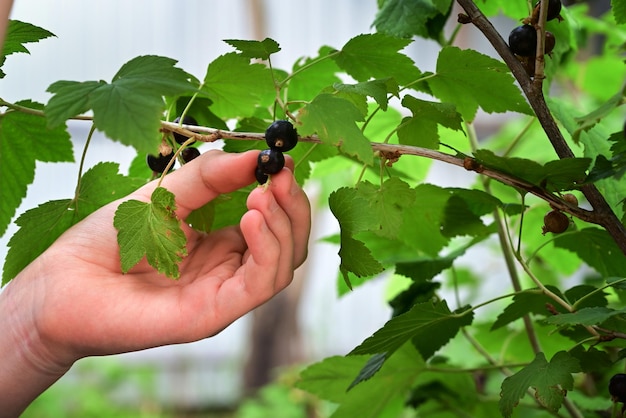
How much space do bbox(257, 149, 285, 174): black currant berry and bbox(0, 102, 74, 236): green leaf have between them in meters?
0.20

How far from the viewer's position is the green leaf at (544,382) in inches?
19.7

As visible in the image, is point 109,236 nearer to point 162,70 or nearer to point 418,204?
point 162,70

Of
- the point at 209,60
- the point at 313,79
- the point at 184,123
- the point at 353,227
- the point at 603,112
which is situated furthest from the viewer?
the point at 209,60

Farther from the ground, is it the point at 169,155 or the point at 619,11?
the point at 619,11

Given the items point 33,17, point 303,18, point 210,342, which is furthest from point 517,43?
point 210,342

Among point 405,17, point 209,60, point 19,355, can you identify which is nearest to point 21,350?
point 19,355

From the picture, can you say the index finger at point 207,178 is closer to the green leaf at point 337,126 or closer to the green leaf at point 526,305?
the green leaf at point 337,126

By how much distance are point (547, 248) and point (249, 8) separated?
313 cm

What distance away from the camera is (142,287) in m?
0.57

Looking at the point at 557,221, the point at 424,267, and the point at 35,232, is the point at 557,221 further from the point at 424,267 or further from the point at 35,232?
the point at 35,232

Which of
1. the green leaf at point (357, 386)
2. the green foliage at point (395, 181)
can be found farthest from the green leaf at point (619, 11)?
the green leaf at point (357, 386)

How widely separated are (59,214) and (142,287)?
99 millimetres

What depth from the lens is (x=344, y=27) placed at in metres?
3.89

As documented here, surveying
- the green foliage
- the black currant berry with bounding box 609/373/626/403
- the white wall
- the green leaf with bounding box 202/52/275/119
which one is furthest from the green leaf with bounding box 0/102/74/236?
the white wall
